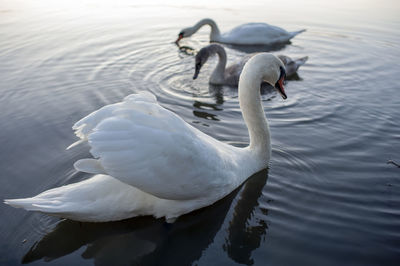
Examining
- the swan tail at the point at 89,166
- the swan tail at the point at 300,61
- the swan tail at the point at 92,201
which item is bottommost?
the swan tail at the point at 300,61

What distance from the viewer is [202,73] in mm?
9484

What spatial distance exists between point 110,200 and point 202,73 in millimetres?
6289

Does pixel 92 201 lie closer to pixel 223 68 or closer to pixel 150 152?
pixel 150 152

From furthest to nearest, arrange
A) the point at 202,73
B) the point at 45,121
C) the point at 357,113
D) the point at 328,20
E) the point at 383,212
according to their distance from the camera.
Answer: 1. the point at 328,20
2. the point at 202,73
3. the point at 357,113
4. the point at 45,121
5. the point at 383,212

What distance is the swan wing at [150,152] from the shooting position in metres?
3.35

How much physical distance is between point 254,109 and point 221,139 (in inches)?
46.3

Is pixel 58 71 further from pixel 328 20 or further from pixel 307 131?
pixel 328 20

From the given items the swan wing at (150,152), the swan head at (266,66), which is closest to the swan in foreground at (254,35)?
the swan head at (266,66)

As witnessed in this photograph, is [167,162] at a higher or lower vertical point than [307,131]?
higher

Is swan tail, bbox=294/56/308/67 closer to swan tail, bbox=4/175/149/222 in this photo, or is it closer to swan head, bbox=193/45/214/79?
swan head, bbox=193/45/214/79

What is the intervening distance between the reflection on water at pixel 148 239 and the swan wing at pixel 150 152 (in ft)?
1.31

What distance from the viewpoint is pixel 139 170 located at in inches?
136

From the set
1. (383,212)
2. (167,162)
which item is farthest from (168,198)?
(383,212)

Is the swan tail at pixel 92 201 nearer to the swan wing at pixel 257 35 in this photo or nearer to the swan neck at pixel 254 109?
the swan neck at pixel 254 109
